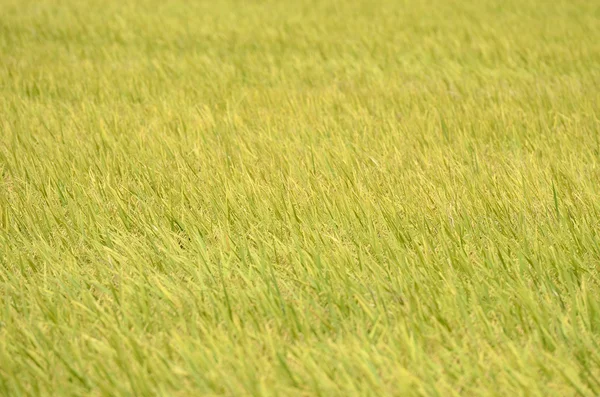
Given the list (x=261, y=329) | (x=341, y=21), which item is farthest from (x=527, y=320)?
(x=341, y=21)

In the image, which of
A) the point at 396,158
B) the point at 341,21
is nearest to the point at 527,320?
the point at 396,158

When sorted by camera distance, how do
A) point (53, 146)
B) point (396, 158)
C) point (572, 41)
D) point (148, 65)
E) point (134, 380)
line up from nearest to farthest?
point (134, 380), point (396, 158), point (53, 146), point (148, 65), point (572, 41)

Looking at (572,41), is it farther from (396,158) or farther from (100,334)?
(100,334)

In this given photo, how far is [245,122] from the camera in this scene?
312 cm

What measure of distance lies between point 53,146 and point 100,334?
1.47 metres

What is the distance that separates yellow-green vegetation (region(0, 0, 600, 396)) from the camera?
4.38ft

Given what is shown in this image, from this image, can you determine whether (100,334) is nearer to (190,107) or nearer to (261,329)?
(261,329)

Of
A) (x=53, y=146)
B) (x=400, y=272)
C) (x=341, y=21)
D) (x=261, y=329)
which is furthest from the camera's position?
(x=341, y=21)

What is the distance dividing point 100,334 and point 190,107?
192cm

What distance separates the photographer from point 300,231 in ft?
6.35

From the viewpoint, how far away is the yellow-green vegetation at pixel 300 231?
134 cm

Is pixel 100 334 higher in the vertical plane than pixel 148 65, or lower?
lower

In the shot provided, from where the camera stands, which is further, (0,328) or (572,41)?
(572,41)

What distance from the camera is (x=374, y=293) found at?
1535mm
